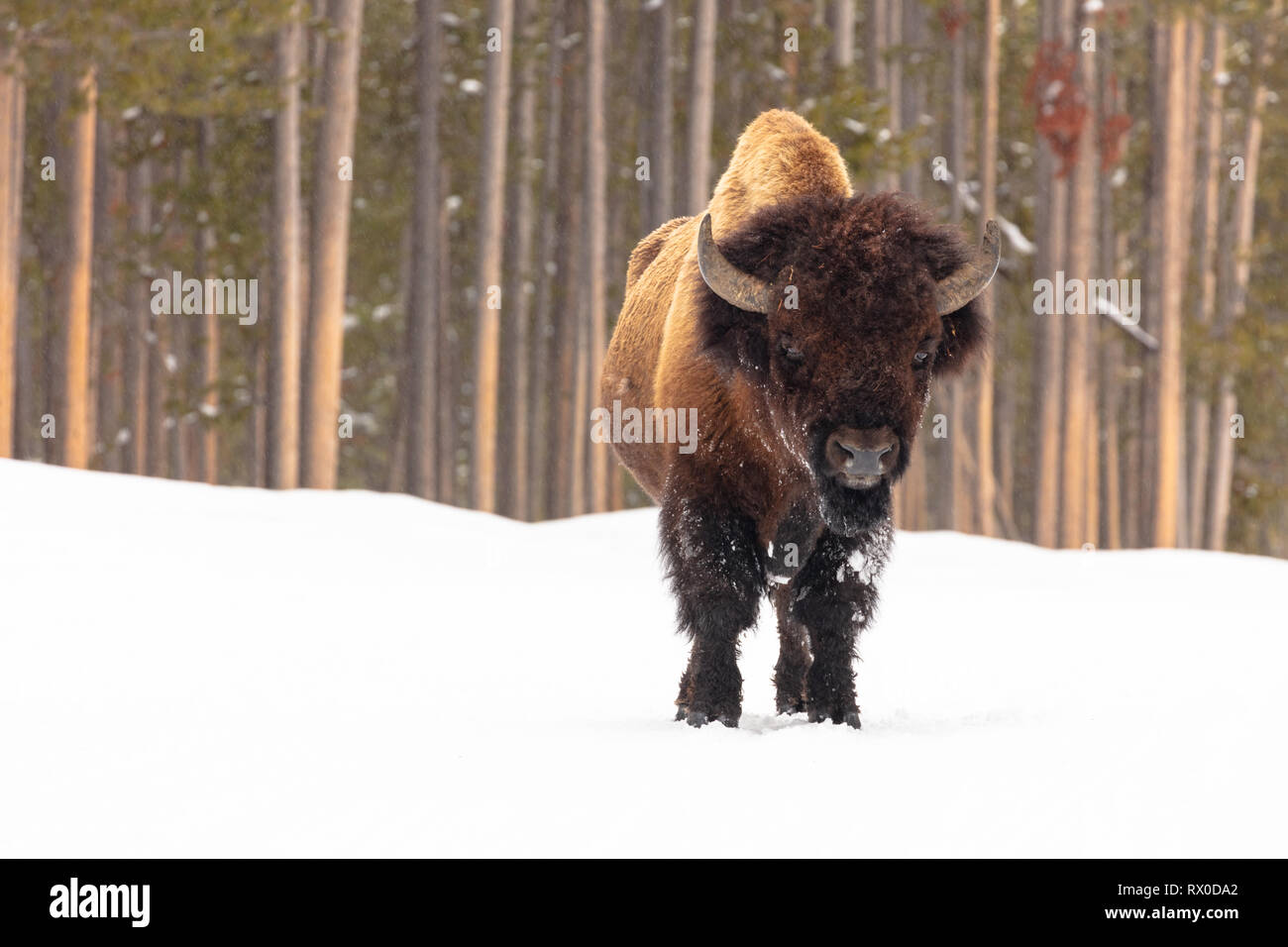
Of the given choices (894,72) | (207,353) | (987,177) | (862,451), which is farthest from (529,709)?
(894,72)

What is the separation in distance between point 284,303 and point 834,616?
12845 mm

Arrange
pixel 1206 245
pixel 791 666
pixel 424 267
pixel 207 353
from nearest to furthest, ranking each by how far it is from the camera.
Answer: pixel 791 666, pixel 424 267, pixel 207 353, pixel 1206 245

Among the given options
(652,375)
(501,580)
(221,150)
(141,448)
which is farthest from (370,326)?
(652,375)

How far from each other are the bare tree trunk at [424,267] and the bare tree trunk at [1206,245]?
14.1 m

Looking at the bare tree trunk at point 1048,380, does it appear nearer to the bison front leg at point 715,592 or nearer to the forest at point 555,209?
the forest at point 555,209

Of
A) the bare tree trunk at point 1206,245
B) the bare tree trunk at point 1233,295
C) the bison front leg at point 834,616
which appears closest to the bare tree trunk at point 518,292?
the bare tree trunk at point 1233,295

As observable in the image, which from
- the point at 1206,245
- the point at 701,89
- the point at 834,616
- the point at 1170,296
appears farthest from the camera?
the point at 1206,245

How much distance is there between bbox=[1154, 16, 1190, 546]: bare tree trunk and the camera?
23.4 metres

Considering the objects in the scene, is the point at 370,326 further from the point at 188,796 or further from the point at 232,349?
the point at 188,796

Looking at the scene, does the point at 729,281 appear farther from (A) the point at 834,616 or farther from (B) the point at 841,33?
(B) the point at 841,33

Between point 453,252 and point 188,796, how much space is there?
27230 millimetres

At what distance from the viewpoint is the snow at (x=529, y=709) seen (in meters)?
5.14

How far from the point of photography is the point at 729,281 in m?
6.60

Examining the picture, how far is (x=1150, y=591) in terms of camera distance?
14297 millimetres
